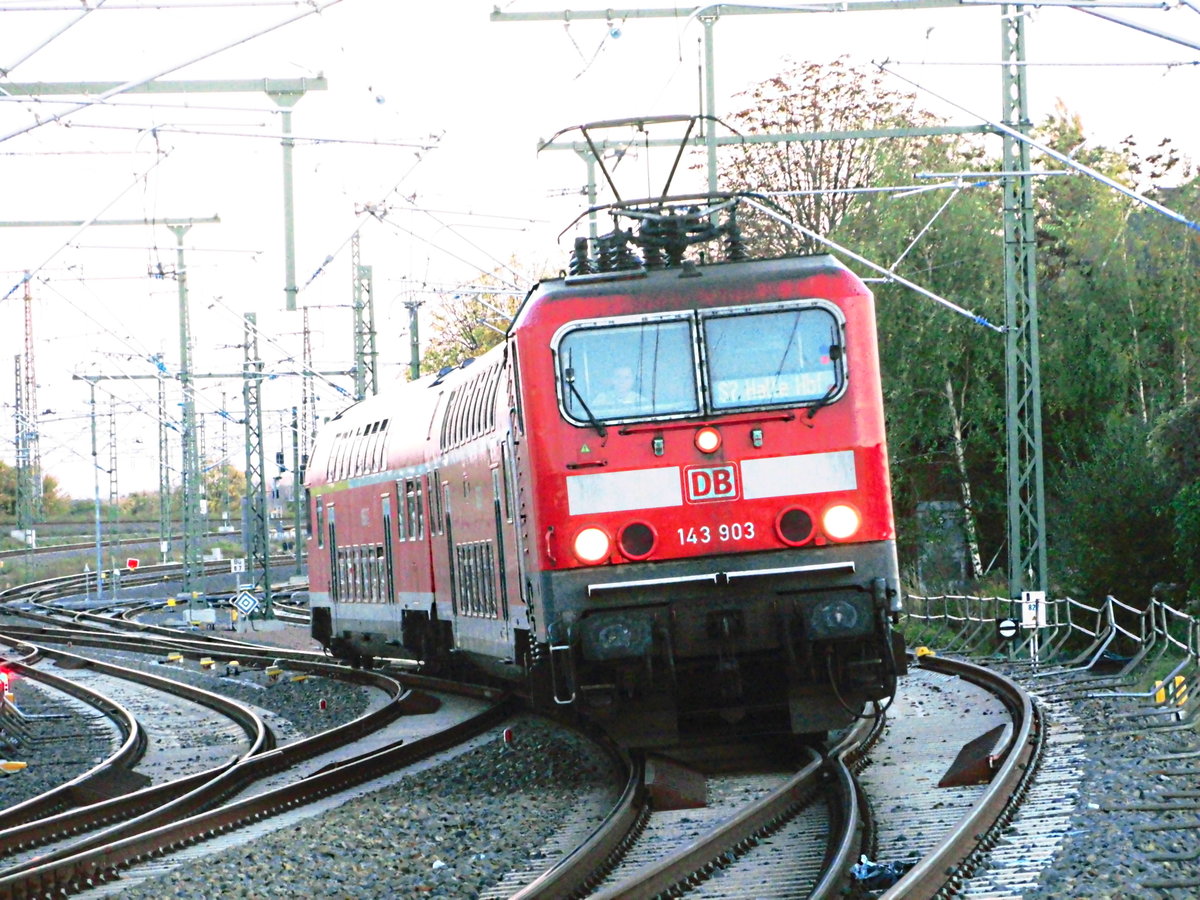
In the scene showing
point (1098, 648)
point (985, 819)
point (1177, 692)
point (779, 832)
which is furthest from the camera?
point (1098, 648)

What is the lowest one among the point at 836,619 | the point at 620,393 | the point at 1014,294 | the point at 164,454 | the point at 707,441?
the point at 836,619

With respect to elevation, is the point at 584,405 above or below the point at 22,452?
below

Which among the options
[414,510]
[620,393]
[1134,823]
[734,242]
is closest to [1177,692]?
[734,242]

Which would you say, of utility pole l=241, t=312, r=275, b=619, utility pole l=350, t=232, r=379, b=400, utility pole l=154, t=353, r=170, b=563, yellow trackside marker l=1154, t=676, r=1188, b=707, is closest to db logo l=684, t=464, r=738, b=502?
yellow trackside marker l=1154, t=676, r=1188, b=707

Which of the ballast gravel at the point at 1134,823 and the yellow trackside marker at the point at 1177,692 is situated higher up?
the yellow trackside marker at the point at 1177,692

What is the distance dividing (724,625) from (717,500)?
85cm

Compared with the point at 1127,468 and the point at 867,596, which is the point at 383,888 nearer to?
the point at 867,596

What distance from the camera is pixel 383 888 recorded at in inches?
390

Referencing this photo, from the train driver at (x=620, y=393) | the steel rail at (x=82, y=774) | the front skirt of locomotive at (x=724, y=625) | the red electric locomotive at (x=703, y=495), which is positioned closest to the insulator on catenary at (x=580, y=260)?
the red electric locomotive at (x=703, y=495)

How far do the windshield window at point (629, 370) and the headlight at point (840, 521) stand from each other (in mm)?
1161

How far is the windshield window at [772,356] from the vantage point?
42.2 ft

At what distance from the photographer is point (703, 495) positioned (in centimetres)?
1266

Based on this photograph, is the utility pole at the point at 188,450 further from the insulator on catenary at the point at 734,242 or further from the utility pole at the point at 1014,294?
the insulator on catenary at the point at 734,242

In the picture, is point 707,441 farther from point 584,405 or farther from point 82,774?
point 82,774
